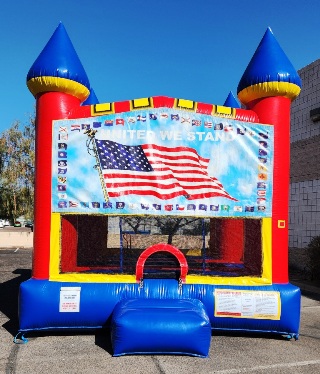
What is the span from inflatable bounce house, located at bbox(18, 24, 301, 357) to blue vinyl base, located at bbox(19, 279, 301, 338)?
0.02m

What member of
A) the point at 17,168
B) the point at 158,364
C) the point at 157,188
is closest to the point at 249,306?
the point at 158,364

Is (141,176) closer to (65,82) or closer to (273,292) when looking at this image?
(65,82)

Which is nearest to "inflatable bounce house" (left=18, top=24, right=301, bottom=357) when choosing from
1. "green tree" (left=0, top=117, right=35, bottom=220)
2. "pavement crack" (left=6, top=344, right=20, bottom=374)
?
"pavement crack" (left=6, top=344, right=20, bottom=374)

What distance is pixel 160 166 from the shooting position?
637 centimetres

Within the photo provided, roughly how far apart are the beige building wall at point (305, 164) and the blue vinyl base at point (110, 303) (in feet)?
22.4

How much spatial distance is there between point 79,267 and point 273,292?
131 inches

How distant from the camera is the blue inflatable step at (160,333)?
515 cm

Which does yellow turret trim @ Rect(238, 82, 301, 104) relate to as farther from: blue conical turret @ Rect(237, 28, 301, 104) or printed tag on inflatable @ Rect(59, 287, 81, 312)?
printed tag on inflatable @ Rect(59, 287, 81, 312)

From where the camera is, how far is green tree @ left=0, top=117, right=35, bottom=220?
2852cm

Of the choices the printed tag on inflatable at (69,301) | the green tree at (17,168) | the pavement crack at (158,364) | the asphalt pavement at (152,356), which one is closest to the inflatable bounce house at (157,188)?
the printed tag on inflatable at (69,301)

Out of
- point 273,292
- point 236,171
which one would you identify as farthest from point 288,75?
point 273,292

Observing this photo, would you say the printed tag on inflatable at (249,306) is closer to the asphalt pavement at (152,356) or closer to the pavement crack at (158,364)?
the asphalt pavement at (152,356)

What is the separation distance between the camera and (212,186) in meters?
6.43

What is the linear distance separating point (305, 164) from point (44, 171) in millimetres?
9661
